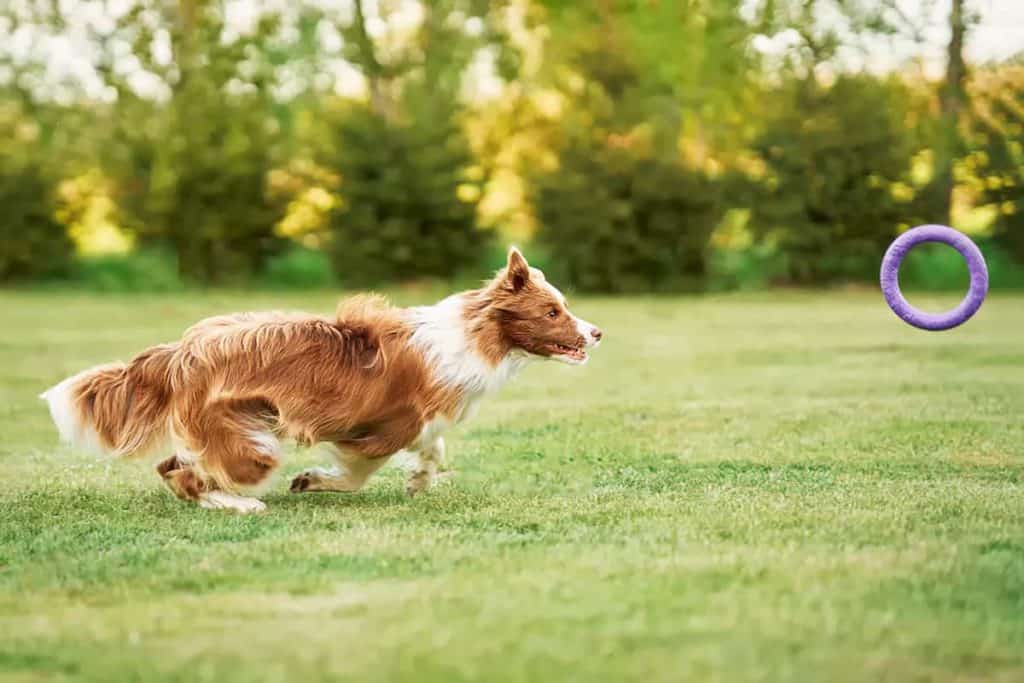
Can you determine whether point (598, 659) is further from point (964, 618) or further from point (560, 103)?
point (560, 103)

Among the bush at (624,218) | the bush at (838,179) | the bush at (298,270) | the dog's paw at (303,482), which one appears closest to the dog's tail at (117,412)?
the dog's paw at (303,482)

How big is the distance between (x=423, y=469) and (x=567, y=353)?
97cm

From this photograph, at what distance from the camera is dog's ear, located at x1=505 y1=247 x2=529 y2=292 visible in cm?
730

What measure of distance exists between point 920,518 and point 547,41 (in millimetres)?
25784

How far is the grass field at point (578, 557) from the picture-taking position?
4387mm

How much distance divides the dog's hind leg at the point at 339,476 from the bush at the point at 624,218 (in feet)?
66.5

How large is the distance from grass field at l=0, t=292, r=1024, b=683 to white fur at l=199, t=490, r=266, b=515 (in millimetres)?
92

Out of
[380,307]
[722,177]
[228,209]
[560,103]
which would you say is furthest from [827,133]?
[380,307]

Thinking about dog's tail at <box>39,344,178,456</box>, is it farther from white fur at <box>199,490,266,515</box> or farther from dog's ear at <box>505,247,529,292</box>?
dog's ear at <box>505,247,529,292</box>

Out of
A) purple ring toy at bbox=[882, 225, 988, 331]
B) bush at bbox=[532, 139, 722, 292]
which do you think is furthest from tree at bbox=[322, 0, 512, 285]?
purple ring toy at bbox=[882, 225, 988, 331]

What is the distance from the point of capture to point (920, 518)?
21.0 feet

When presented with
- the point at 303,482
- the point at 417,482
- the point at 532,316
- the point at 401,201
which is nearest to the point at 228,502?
the point at 303,482

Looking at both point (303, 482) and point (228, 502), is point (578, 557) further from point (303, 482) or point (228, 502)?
point (303, 482)

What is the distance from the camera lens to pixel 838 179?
27.1 m
